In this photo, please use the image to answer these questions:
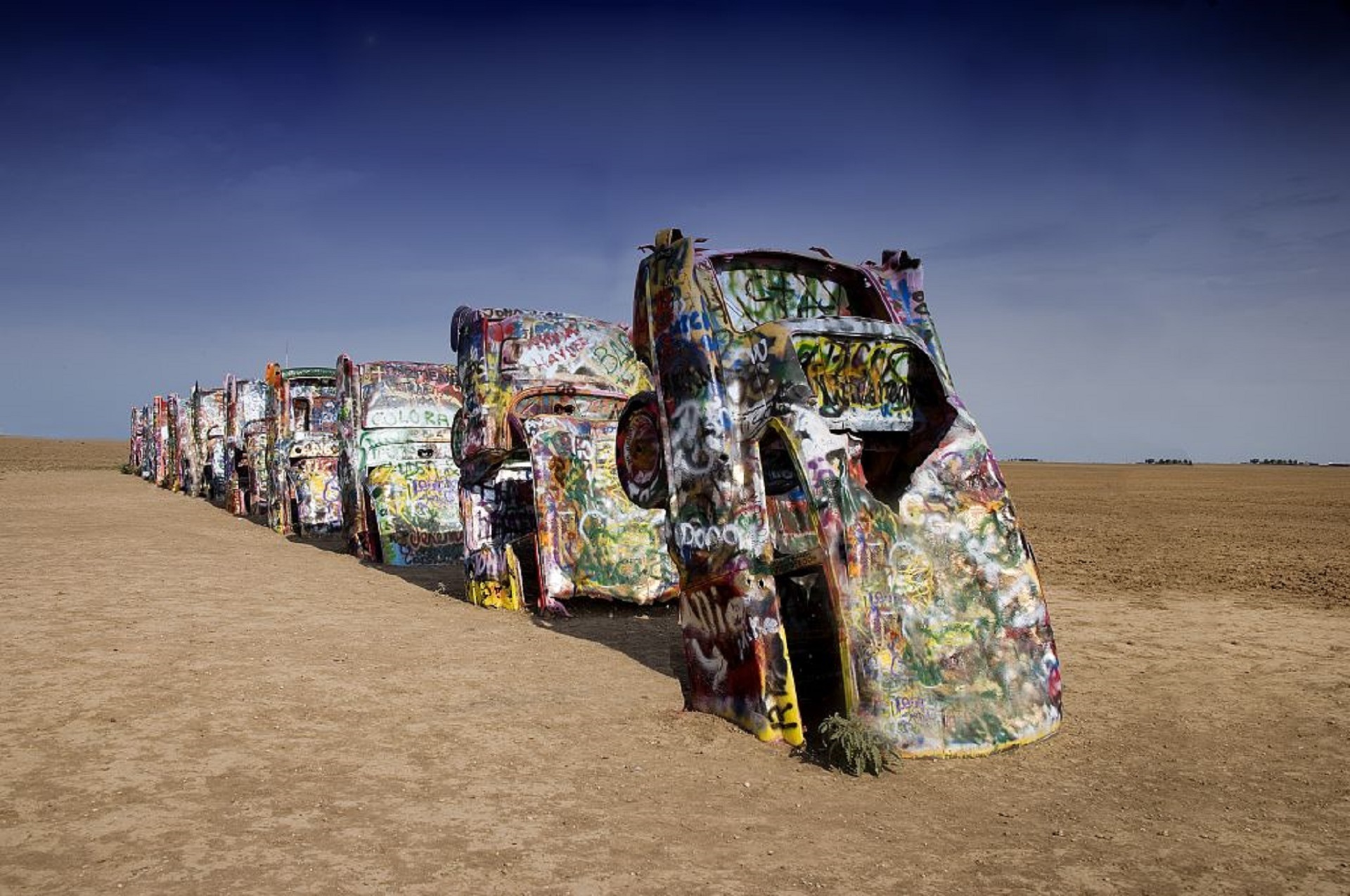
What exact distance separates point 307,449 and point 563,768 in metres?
13.7

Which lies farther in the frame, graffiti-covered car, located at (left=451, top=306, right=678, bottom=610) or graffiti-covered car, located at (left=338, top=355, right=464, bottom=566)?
graffiti-covered car, located at (left=338, top=355, right=464, bottom=566)

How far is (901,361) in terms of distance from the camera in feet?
20.9

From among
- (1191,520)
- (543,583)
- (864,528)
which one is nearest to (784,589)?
(864,528)

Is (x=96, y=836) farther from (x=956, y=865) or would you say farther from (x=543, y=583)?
(x=543, y=583)

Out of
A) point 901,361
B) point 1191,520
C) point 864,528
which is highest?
point 901,361

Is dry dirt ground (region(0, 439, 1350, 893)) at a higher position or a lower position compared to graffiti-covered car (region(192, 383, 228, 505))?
lower

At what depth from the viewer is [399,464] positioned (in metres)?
13.6

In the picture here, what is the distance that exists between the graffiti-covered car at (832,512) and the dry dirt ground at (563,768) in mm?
351

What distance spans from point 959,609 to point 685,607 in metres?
1.71

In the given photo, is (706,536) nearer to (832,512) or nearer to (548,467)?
(832,512)

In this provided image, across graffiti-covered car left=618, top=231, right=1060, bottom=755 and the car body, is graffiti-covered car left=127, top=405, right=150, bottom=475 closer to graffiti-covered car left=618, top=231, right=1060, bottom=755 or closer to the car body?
the car body

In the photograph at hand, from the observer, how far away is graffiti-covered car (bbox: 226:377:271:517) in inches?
827

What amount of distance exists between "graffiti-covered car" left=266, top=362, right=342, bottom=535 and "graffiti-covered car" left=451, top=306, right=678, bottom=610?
7263 millimetres

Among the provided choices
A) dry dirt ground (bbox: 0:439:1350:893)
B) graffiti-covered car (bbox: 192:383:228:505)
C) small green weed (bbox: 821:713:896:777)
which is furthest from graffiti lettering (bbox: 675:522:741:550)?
graffiti-covered car (bbox: 192:383:228:505)
